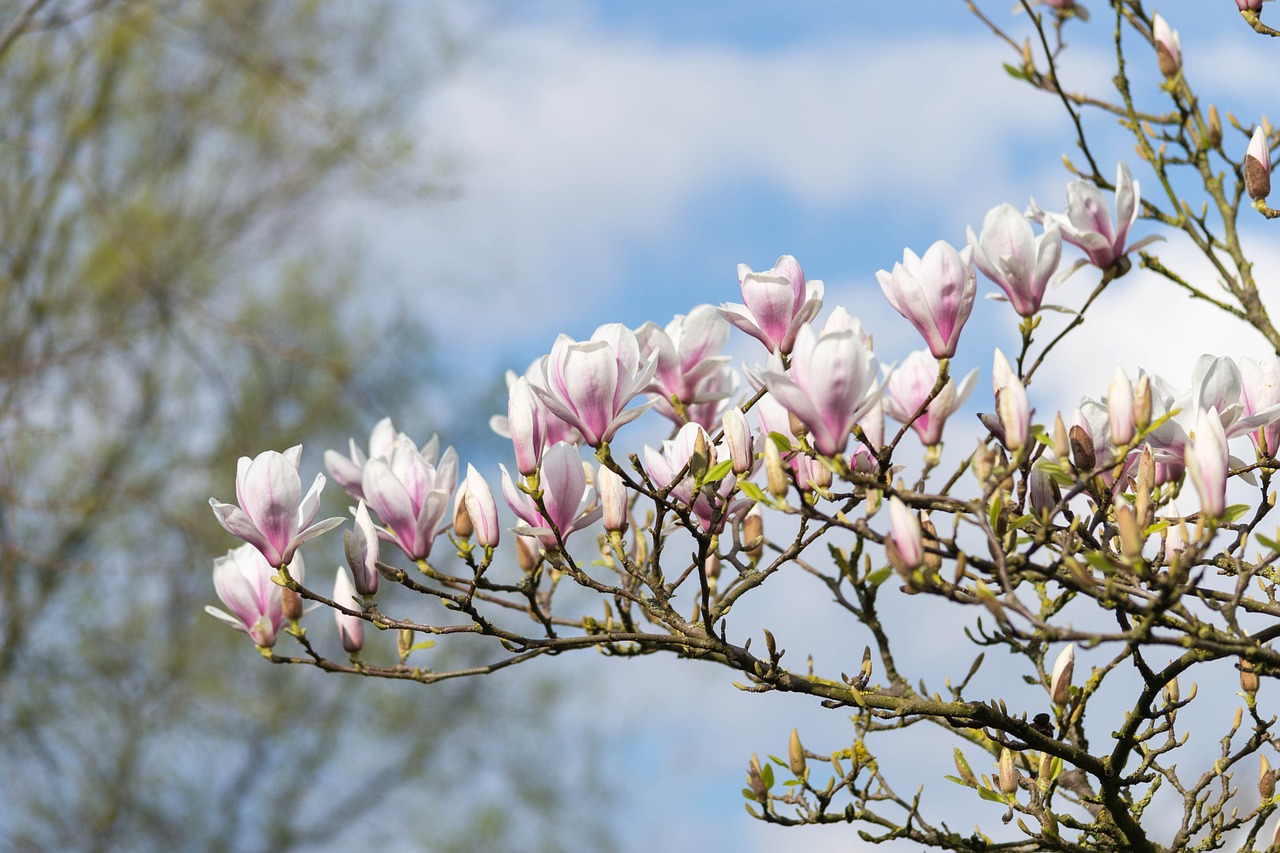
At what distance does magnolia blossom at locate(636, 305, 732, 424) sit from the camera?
4.64 feet

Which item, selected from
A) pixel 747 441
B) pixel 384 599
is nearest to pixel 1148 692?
pixel 747 441

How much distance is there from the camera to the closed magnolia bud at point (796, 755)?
135 cm

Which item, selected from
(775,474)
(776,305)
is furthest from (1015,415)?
(776,305)

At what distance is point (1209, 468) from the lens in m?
0.99

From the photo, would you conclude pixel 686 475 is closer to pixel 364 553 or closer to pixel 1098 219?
pixel 364 553

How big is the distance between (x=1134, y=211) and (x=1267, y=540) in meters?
0.48

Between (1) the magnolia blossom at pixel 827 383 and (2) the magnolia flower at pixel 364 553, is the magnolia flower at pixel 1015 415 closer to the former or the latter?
(1) the magnolia blossom at pixel 827 383

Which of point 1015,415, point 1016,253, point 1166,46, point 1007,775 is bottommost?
point 1007,775

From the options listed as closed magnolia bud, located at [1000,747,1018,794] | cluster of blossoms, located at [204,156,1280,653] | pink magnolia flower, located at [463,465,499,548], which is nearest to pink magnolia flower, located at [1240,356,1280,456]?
cluster of blossoms, located at [204,156,1280,653]

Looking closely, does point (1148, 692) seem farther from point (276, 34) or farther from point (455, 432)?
point (276, 34)

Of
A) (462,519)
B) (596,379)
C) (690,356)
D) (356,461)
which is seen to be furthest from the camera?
(356,461)

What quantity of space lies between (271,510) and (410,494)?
15 cm

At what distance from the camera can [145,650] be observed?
25.7ft

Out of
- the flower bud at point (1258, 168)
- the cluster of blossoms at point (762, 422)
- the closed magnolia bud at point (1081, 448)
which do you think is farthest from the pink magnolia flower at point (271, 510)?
the flower bud at point (1258, 168)
